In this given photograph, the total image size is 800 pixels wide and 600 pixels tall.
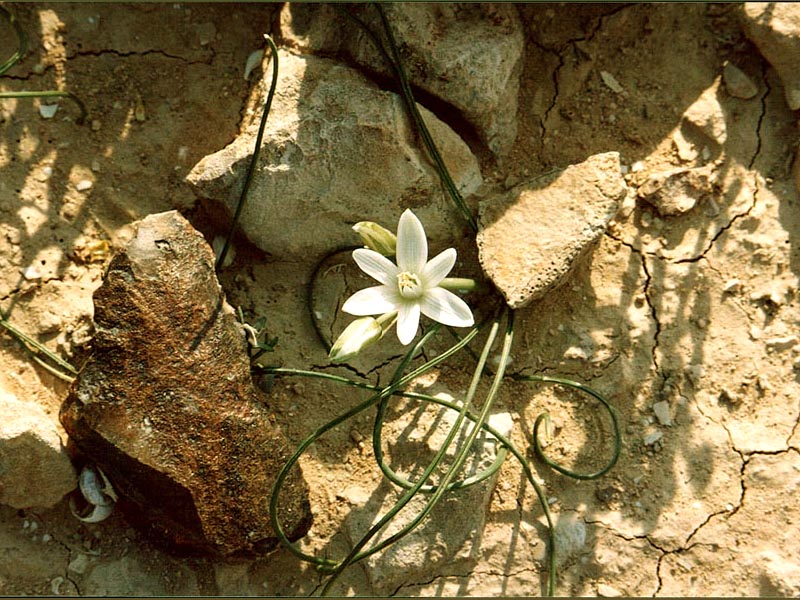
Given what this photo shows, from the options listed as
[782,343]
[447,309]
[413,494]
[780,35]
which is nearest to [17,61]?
[447,309]

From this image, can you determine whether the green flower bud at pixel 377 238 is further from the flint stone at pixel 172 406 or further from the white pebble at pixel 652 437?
the white pebble at pixel 652 437

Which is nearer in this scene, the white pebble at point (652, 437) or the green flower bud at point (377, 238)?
the green flower bud at point (377, 238)

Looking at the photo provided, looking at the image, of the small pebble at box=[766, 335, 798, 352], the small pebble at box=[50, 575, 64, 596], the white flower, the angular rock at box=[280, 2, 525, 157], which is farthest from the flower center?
the small pebble at box=[50, 575, 64, 596]

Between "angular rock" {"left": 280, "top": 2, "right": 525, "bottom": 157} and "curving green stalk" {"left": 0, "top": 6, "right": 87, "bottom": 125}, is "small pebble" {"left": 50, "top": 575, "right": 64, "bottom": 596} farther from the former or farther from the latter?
"angular rock" {"left": 280, "top": 2, "right": 525, "bottom": 157}

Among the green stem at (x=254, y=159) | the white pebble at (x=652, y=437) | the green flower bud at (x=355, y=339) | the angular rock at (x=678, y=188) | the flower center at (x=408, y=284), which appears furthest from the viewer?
the angular rock at (x=678, y=188)

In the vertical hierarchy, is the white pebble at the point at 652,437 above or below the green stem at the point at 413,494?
above

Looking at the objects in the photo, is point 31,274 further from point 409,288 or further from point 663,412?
point 663,412

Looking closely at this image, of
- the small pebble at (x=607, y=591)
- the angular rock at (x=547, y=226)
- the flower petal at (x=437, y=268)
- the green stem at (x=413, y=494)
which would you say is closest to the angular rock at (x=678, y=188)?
the angular rock at (x=547, y=226)
